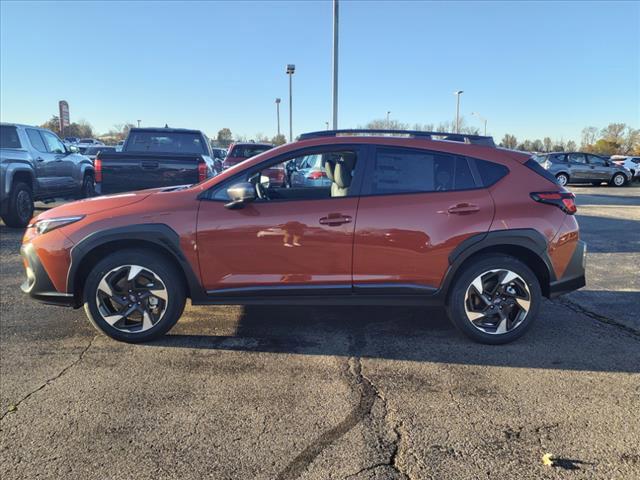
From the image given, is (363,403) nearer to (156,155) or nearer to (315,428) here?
(315,428)

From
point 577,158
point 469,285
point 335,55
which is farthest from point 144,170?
point 577,158

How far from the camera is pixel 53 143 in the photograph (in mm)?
10766

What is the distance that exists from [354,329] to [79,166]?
9.96 meters

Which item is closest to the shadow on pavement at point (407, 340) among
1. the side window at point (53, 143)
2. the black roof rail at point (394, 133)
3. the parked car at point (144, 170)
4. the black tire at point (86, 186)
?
the black roof rail at point (394, 133)

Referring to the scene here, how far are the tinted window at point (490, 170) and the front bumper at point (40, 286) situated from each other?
3615 mm

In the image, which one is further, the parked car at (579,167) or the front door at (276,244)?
the parked car at (579,167)

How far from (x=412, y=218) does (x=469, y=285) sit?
0.77 m

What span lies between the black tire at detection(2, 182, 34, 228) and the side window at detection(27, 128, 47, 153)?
992 mm

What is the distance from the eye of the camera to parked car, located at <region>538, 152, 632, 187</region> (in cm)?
2488

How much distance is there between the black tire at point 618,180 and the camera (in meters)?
25.7

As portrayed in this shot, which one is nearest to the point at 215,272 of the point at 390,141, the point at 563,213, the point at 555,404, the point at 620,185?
the point at 390,141

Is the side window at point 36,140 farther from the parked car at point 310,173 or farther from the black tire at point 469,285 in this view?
the black tire at point 469,285

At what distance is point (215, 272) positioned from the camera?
4000 mm

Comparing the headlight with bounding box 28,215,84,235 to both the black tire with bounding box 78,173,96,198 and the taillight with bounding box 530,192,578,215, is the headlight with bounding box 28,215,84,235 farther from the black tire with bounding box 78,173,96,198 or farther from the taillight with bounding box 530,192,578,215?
the black tire with bounding box 78,173,96,198
